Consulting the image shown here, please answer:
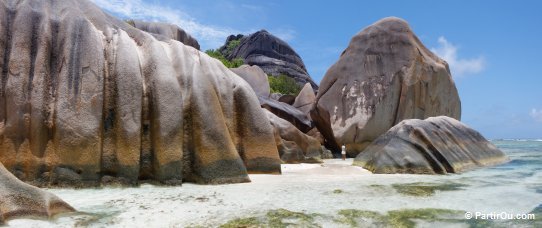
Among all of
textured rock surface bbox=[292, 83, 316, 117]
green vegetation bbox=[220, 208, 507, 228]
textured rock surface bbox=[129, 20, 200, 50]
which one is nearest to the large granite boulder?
textured rock surface bbox=[292, 83, 316, 117]

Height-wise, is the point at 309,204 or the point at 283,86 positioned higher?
the point at 283,86

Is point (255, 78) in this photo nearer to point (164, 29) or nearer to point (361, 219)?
point (164, 29)

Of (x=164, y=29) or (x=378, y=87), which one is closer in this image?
(x=378, y=87)

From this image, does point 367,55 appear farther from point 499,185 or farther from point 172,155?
point 172,155

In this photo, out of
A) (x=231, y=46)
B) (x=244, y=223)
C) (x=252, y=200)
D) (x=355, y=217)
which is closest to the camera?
(x=244, y=223)

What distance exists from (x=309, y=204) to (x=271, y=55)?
41.0 metres

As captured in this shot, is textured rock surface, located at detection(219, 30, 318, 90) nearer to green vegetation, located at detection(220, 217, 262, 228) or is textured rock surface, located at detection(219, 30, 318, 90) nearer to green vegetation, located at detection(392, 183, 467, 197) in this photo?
green vegetation, located at detection(392, 183, 467, 197)

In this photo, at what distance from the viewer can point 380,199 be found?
676 centimetres

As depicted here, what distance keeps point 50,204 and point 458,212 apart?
16.8 ft

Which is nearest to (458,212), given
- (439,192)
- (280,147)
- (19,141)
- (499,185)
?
(439,192)

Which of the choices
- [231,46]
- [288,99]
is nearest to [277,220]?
[288,99]

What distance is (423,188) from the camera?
26.3 ft

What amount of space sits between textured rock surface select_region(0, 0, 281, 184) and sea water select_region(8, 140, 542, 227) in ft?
1.89

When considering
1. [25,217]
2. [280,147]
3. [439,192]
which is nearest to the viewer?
[25,217]
